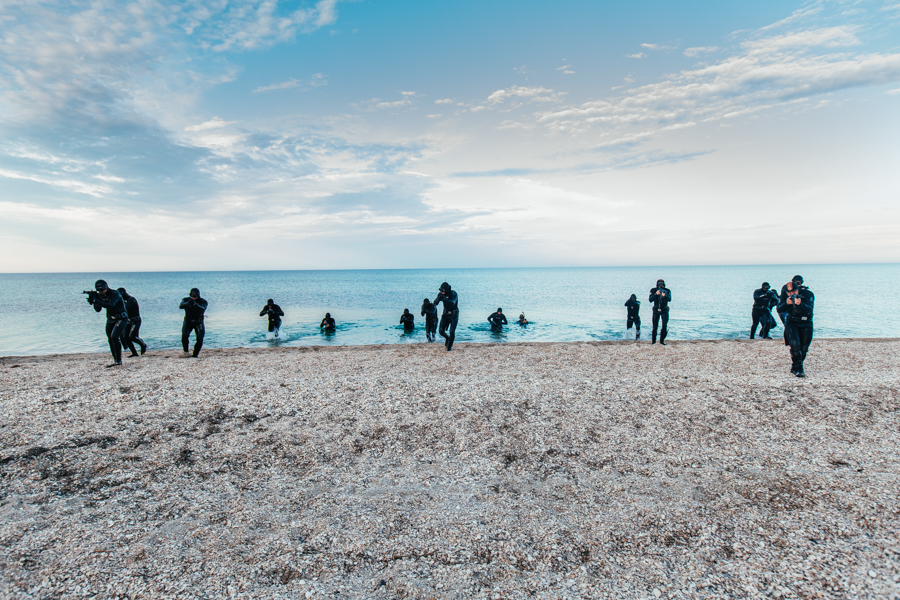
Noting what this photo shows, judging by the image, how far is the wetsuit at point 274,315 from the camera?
16.6 metres

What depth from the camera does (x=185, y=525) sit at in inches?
170

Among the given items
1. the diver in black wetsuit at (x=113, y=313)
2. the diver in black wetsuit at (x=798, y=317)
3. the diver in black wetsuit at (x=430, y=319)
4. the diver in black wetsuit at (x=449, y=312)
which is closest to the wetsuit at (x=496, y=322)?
the diver in black wetsuit at (x=430, y=319)

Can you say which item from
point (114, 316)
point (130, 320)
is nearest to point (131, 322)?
point (130, 320)

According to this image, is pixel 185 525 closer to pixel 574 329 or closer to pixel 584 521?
pixel 584 521

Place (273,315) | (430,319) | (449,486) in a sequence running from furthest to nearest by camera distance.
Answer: (273,315) → (430,319) → (449,486)

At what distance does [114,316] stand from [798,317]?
17206 millimetres

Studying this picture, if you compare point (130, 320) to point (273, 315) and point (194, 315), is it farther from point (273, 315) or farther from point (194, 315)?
point (273, 315)

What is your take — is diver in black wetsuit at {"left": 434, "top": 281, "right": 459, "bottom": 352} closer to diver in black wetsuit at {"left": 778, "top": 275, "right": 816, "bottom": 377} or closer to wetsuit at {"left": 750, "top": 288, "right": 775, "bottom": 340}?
diver in black wetsuit at {"left": 778, "top": 275, "right": 816, "bottom": 377}

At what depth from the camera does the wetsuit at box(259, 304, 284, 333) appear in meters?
16.6

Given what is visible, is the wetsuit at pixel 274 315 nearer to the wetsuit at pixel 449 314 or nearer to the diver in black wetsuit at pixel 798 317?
the wetsuit at pixel 449 314

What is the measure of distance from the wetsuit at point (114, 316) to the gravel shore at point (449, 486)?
4.16 feet

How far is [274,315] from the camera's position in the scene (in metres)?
17.5

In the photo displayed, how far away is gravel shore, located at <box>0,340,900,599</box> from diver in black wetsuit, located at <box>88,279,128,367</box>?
1.27 m

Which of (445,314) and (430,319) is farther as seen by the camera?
(430,319)
